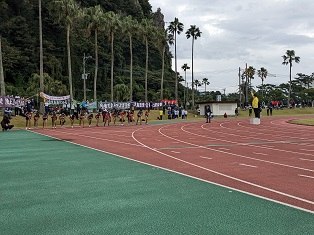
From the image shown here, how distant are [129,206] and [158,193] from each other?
Result: 3.76 ft

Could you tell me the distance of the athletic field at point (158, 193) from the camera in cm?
591

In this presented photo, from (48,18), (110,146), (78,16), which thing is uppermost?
(48,18)

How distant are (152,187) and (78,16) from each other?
139 ft

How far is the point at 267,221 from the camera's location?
19.9 ft

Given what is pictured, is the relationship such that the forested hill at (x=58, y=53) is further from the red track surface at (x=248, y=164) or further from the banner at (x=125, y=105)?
the red track surface at (x=248, y=164)

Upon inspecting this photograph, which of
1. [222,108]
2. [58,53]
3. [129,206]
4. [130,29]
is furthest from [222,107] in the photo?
[129,206]

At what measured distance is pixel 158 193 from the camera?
26.3ft

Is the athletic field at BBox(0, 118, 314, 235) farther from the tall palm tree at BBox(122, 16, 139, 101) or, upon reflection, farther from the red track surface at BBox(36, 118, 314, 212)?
the tall palm tree at BBox(122, 16, 139, 101)

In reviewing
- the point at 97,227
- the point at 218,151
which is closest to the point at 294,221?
the point at 97,227

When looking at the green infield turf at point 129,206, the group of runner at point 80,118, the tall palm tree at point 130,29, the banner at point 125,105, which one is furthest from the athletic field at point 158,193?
the tall palm tree at point 130,29

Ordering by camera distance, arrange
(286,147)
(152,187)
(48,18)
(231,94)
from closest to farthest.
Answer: (152,187) → (286,147) → (48,18) → (231,94)

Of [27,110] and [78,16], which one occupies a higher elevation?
[78,16]

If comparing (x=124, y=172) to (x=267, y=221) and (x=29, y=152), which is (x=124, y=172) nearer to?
(x=267, y=221)

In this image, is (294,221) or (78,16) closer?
(294,221)
